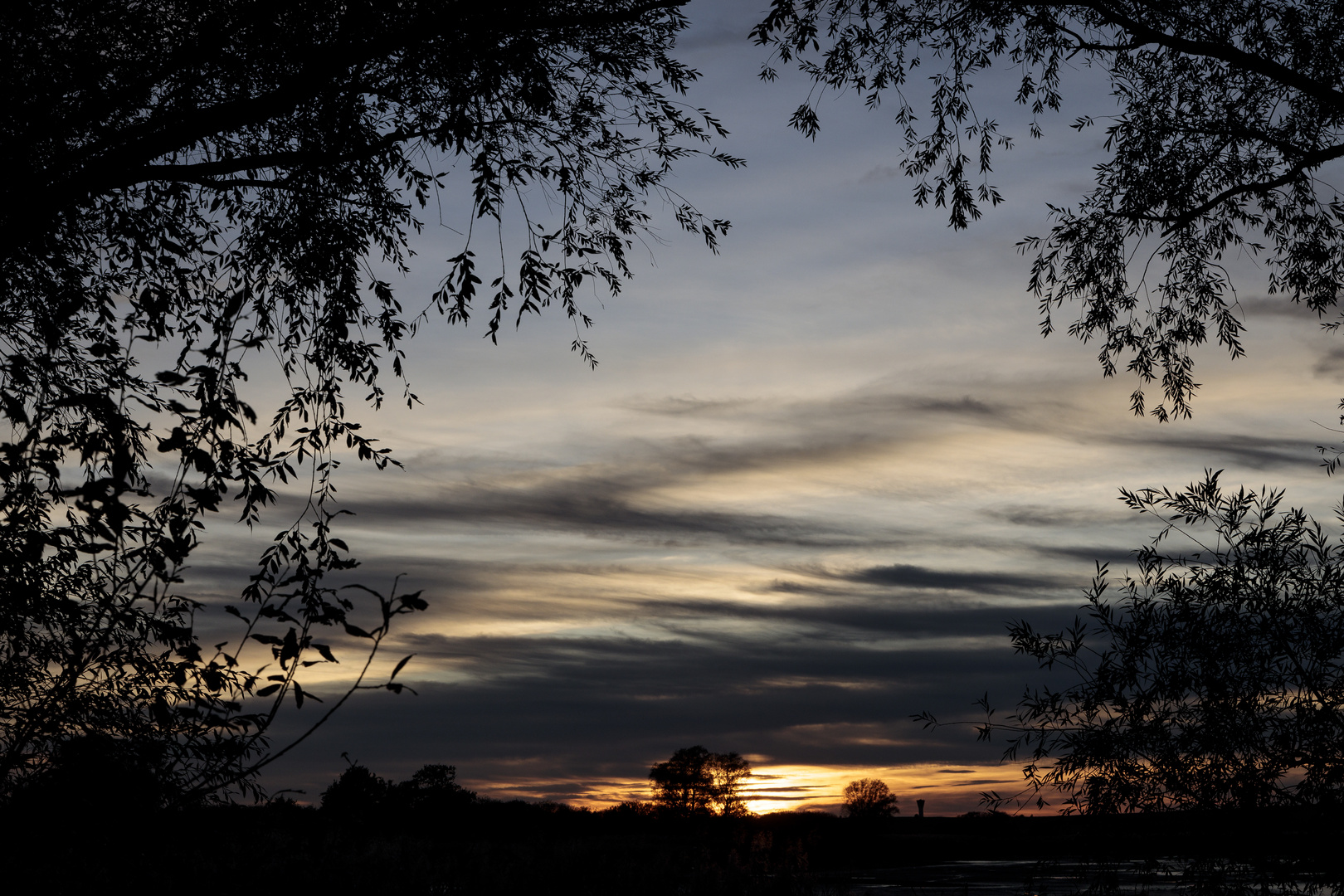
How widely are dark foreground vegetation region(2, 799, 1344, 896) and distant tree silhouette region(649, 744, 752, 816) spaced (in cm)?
3100

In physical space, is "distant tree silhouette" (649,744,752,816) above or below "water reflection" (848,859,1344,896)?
below

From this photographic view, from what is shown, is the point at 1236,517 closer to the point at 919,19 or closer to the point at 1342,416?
the point at 1342,416

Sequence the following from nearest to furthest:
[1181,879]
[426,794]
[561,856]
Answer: [1181,879] < [561,856] < [426,794]

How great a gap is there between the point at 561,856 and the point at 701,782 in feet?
144

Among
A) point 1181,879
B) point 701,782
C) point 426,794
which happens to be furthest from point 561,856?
point 701,782

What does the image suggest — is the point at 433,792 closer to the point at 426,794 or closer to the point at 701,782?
the point at 426,794

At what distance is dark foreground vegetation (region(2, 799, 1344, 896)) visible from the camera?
5359mm

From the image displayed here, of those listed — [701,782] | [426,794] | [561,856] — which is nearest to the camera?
[561,856]

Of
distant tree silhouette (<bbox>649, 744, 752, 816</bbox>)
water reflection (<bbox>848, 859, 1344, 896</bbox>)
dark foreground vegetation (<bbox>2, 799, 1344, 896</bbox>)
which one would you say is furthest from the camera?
distant tree silhouette (<bbox>649, 744, 752, 816</bbox>)

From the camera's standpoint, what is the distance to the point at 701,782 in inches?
2314

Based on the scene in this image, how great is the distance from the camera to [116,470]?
4016 mm

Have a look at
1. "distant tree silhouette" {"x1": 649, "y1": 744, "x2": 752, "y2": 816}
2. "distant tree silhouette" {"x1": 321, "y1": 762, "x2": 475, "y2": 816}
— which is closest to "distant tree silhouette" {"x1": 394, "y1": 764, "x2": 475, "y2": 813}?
"distant tree silhouette" {"x1": 321, "y1": 762, "x2": 475, "y2": 816}

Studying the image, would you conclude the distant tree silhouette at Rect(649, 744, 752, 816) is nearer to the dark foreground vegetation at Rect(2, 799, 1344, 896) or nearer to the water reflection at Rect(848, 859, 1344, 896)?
the dark foreground vegetation at Rect(2, 799, 1344, 896)

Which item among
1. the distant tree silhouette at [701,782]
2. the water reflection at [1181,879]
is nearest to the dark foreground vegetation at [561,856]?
the water reflection at [1181,879]
